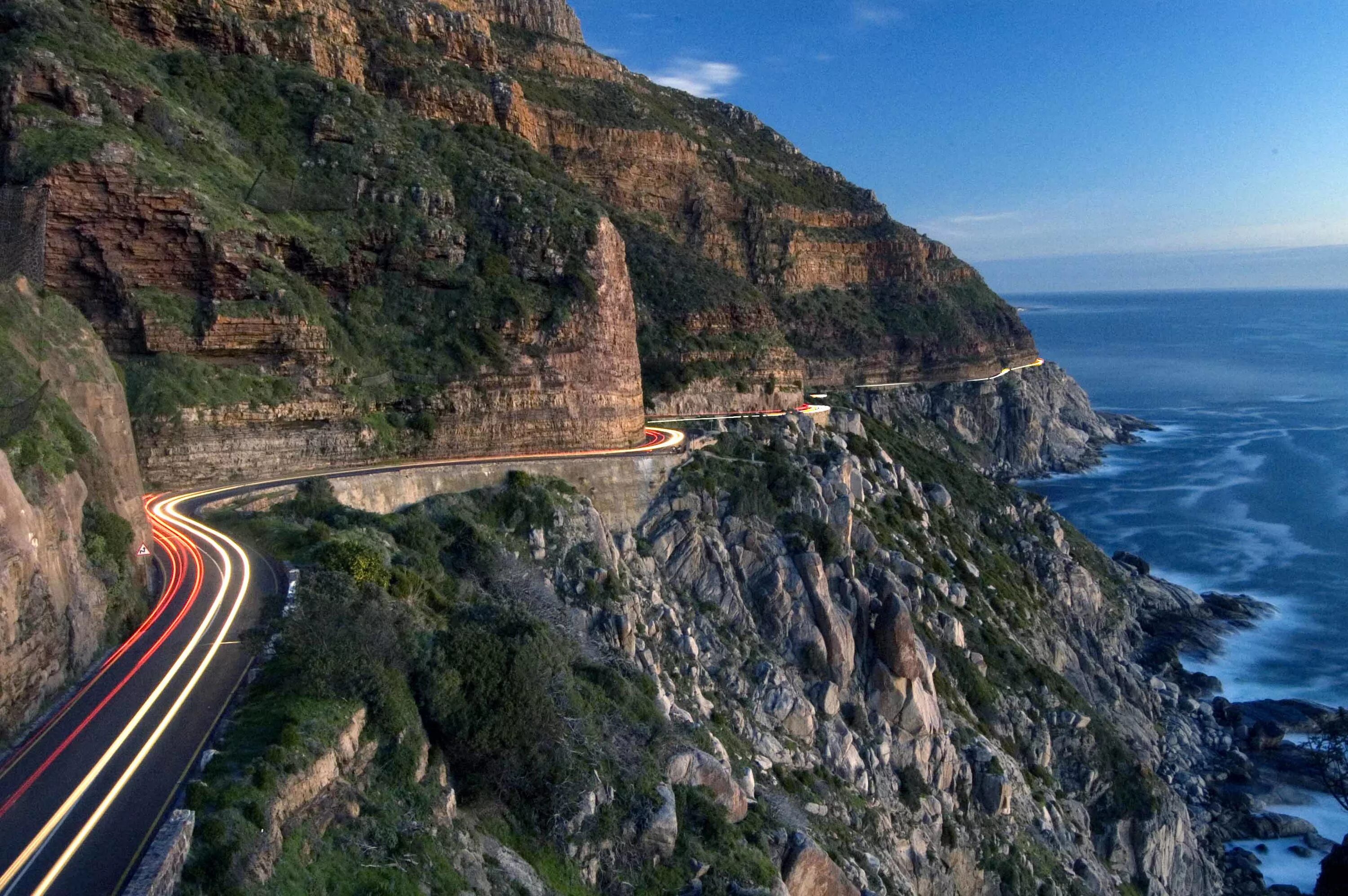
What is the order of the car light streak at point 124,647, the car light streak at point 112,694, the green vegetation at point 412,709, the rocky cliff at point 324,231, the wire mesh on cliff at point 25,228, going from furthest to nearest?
the rocky cliff at point 324,231
the wire mesh on cliff at point 25,228
the car light streak at point 124,647
the green vegetation at point 412,709
the car light streak at point 112,694

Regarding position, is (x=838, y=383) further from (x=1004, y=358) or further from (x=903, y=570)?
(x=903, y=570)

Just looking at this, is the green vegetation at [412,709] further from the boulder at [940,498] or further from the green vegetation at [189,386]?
the boulder at [940,498]

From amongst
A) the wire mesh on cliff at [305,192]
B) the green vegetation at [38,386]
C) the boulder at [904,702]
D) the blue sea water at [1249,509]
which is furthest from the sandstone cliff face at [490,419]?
the blue sea water at [1249,509]

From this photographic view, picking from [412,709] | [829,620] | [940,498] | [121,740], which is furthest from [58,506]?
[940,498]

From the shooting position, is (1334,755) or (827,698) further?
(1334,755)

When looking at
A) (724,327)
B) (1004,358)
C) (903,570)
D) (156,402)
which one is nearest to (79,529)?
(156,402)

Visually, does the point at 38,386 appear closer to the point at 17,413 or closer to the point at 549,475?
the point at 17,413

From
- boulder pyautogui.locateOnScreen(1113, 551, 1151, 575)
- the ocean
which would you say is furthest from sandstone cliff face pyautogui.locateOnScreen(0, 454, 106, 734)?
boulder pyautogui.locateOnScreen(1113, 551, 1151, 575)

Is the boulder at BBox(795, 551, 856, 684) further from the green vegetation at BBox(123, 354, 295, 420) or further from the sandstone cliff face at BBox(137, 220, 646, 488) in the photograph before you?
the green vegetation at BBox(123, 354, 295, 420)
